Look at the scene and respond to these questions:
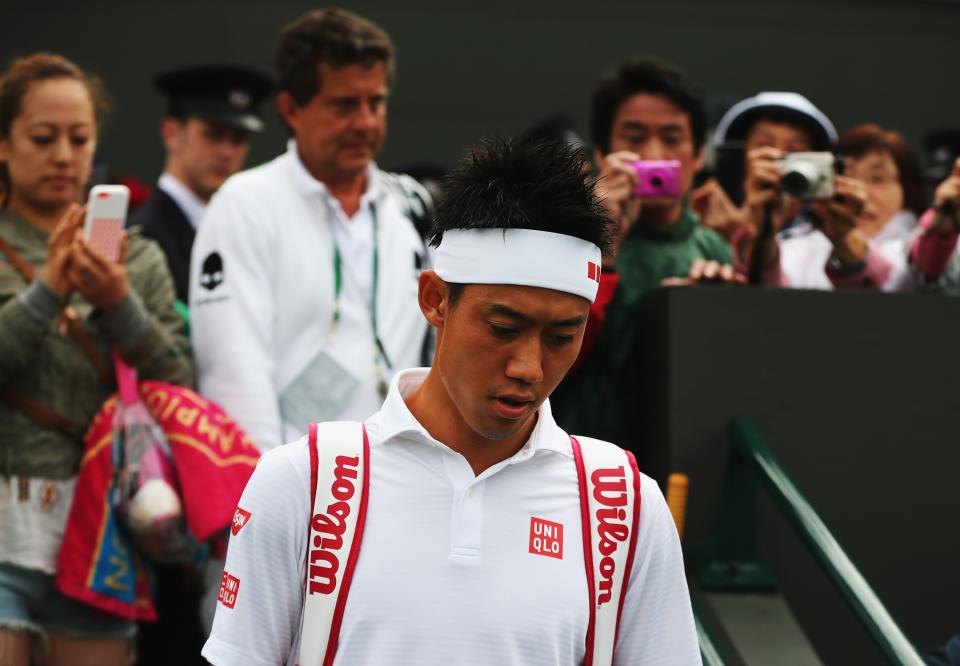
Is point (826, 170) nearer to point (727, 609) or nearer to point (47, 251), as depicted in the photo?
point (727, 609)

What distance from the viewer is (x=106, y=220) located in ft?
12.8

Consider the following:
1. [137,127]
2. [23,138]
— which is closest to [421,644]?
[23,138]

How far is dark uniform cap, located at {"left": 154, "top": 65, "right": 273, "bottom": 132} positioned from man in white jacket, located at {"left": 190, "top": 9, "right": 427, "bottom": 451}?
138 cm

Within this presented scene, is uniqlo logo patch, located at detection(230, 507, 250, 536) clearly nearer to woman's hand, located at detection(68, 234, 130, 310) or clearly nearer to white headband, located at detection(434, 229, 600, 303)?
white headband, located at detection(434, 229, 600, 303)

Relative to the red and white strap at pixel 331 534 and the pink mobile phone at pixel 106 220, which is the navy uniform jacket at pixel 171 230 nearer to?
the pink mobile phone at pixel 106 220

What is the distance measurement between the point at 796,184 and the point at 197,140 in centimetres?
263

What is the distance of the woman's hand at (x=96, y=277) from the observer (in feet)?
12.4

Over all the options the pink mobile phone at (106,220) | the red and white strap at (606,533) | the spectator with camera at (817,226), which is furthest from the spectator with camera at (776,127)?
the red and white strap at (606,533)

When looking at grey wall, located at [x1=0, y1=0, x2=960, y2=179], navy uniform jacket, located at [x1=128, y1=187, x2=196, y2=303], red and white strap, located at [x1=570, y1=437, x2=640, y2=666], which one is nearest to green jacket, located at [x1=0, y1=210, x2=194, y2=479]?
navy uniform jacket, located at [x1=128, y1=187, x2=196, y2=303]

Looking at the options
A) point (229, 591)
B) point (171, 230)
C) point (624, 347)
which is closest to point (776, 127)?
point (624, 347)

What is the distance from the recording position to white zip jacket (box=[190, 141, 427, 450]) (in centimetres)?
402

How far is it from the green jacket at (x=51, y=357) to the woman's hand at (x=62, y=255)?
3cm

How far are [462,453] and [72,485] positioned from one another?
1.76 m

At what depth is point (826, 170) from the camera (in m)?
4.30
